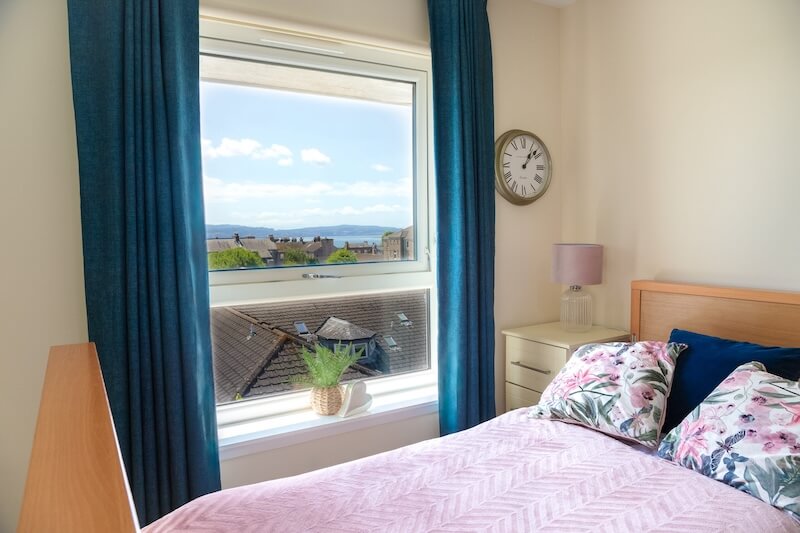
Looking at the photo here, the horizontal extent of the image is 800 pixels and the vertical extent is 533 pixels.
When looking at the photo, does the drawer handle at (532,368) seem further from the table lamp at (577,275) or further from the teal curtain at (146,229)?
the teal curtain at (146,229)

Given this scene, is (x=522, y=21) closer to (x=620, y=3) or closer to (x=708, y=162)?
(x=620, y=3)

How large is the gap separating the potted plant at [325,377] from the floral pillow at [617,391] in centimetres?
92

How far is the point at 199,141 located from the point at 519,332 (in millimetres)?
1874

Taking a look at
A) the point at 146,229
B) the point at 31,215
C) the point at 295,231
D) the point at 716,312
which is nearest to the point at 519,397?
the point at 716,312

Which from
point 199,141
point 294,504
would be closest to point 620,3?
point 199,141

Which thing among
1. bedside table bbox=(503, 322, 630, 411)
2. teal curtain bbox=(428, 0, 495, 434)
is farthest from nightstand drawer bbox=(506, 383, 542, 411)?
teal curtain bbox=(428, 0, 495, 434)

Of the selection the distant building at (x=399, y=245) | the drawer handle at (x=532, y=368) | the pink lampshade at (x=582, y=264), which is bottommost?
the drawer handle at (x=532, y=368)

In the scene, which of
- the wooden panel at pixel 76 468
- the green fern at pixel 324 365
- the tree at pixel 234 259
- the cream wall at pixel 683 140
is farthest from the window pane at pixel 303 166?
the wooden panel at pixel 76 468

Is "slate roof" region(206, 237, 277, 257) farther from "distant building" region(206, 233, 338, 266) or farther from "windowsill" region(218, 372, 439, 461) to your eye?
"windowsill" region(218, 372, 439, 461)

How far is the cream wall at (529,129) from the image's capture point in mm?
2885

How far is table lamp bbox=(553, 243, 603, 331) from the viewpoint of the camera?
8.81 ft

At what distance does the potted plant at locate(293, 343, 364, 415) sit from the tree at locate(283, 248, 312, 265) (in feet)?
1.40

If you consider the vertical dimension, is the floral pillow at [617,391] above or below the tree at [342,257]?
below

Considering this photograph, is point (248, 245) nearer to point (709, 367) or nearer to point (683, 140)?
point (709, 367)
